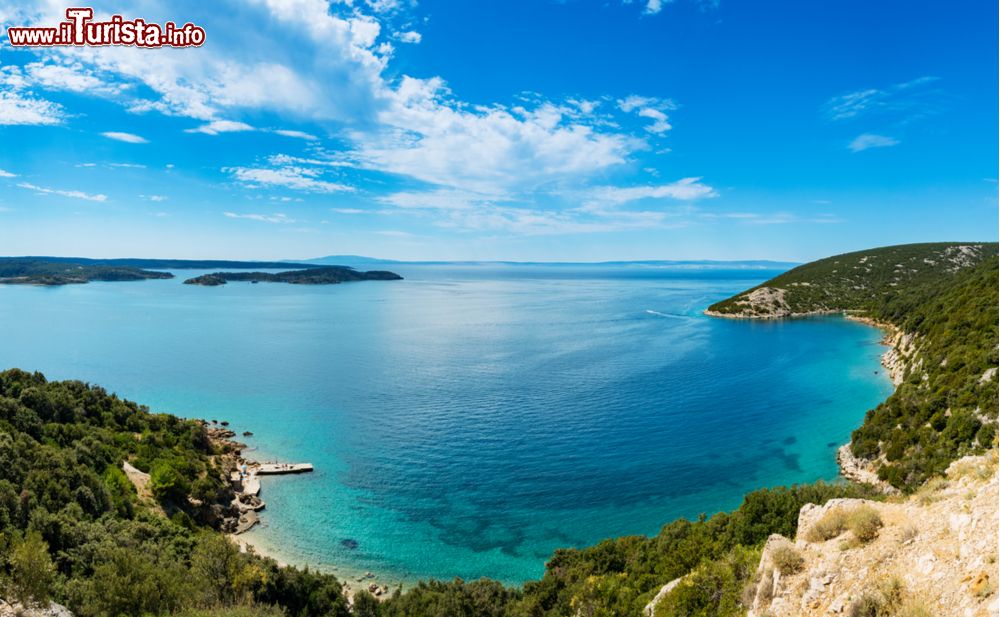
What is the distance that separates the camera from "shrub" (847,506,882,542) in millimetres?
12234

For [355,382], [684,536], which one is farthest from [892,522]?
[355,382]

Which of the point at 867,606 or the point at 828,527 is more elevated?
the point at 867,606

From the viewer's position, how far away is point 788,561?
42.2ft

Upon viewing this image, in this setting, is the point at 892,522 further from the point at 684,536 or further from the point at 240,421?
the point at 240,421

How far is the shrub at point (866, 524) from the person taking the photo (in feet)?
40.1

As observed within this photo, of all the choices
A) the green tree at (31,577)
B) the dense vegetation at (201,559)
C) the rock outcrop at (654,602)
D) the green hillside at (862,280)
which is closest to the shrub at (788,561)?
the dense vegetation at (201,559)

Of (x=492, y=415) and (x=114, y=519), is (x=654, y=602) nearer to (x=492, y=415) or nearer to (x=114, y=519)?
(x=114, y=519)

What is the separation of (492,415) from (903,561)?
49.7 metres

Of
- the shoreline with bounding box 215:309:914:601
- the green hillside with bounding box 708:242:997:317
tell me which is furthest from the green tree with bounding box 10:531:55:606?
the green hillside with bounding box 708:242:997:317

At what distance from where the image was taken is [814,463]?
44.8 meters

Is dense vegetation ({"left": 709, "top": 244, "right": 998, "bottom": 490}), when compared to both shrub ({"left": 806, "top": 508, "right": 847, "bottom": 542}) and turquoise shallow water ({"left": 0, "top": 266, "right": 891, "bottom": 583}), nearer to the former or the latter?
turquoise shallow water ({"left": 0, "top": 266, "right": 891, "bottom": 583})

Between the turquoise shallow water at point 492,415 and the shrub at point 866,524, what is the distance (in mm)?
23750

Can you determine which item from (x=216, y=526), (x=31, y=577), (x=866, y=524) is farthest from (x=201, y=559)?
(x=866, y=524)

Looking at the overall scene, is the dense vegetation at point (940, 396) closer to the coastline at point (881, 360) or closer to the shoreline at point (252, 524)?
the coastline at point (881, 360)
